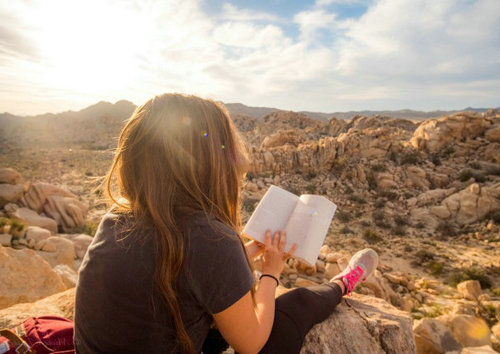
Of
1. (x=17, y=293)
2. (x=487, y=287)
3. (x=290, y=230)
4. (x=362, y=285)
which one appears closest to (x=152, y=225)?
(x=290, y=230)

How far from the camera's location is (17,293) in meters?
2.76

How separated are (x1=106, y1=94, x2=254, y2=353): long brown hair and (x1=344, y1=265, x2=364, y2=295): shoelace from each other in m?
1.39

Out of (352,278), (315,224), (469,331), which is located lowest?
(469,331)

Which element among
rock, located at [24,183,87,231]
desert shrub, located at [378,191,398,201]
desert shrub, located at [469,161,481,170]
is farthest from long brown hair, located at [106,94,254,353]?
desert shrub, located at [469,161,481,170]

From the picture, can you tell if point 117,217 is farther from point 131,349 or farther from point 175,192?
point 131,349

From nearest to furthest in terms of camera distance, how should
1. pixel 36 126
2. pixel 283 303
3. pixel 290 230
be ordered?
pixel 283 303 < pixel 290 230 < pixel 36 126

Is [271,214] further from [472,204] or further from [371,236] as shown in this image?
[472,204]

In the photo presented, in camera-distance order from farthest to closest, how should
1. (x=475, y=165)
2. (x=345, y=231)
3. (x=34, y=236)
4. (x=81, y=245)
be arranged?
(x=475, y=165) < (x=345, y=231) < (x=81, y=245) < (x=34, y=236)

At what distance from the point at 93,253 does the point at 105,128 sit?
49.2 m

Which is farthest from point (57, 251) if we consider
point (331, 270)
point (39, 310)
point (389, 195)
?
point (389, 195)

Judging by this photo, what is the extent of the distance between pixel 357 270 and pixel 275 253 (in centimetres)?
95

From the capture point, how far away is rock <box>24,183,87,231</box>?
6.88 m

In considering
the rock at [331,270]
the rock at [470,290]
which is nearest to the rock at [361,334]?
the rock at [331,270]

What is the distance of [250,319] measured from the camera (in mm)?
1110
